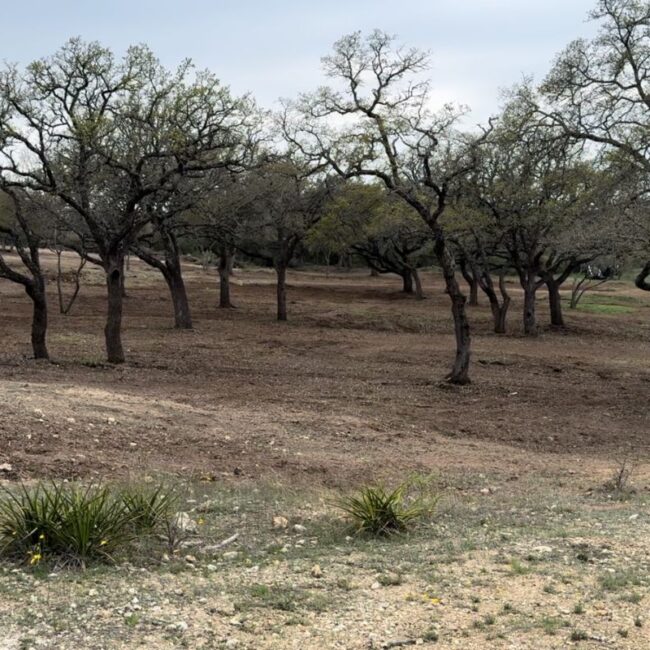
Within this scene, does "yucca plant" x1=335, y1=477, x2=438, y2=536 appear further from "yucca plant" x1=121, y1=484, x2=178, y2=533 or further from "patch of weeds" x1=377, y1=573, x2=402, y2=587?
"yucca plant" x1=121, y1=484, x2=178, y2=533

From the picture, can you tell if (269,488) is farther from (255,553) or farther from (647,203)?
(647,203)

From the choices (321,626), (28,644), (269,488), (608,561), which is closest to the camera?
(28,644)

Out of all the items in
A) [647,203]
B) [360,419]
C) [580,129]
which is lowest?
[360,419]

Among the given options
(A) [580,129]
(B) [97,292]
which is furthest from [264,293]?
(A) [580,129]

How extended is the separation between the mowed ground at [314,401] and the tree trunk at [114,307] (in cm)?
46

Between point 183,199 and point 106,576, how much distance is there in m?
14.3

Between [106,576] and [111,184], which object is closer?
[106,576]

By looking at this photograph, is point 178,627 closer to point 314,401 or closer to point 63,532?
point 63,532

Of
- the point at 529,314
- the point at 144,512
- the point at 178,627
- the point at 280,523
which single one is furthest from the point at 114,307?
the point at 529,314

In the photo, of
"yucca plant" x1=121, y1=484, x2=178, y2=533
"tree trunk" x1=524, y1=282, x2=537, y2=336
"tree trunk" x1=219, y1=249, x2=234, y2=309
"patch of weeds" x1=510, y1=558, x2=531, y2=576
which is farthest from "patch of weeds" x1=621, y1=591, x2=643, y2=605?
"tree trunk" x1=219, y1=249, x2=234, y2=309

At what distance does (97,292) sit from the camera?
39.9 metres

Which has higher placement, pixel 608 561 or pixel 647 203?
pixel 647 203

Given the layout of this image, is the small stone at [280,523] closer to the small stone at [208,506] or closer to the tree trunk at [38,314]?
the small stone at [208,506]

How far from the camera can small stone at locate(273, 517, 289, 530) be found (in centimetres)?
616
